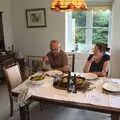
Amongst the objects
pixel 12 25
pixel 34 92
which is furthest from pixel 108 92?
pixel 12 25

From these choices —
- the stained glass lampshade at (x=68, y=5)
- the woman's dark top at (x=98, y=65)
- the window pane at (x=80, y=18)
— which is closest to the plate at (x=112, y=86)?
the woman's dark top at (x=98, y=65)

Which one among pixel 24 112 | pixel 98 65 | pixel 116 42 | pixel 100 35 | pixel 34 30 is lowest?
pixel 24 112

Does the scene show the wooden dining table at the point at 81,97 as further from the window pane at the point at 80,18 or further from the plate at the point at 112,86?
the window pane at the point at 80,18

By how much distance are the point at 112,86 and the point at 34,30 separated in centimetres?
311

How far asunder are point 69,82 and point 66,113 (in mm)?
1068

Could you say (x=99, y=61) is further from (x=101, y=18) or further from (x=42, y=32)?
(x=42, y=32)

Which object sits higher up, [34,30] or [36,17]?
[36,17]

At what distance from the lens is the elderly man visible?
3441mm

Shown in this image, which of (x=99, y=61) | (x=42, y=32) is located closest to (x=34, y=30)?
(x=42, y=32)

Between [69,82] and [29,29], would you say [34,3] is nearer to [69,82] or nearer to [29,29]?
[29,29]

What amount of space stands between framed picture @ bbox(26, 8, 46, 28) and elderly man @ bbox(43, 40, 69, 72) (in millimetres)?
1458

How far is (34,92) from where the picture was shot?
2.29 metres

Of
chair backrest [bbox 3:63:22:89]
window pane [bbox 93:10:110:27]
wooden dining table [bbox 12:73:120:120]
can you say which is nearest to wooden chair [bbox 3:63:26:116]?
chair backrest [bbox 3:63:22:89]

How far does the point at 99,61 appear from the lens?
3166mm
